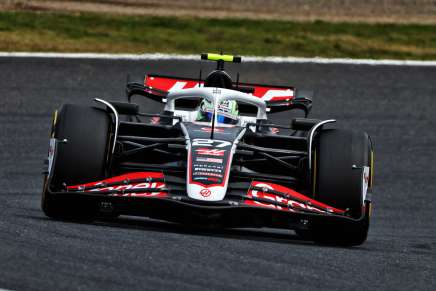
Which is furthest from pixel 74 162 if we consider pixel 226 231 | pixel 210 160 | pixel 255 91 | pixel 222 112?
pixel 255 91

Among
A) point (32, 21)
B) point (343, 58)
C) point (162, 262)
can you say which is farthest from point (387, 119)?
point (162, 262)

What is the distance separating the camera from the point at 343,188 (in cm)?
977

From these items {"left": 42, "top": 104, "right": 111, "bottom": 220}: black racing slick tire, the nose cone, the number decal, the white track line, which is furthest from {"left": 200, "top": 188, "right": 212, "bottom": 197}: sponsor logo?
the white track line

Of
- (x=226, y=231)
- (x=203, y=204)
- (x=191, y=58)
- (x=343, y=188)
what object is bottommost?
(x=226, y=231)

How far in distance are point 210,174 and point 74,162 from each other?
1.03m

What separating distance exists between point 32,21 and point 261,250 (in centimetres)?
1190

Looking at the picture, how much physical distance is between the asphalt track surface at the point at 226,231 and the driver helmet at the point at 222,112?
0.96 meters

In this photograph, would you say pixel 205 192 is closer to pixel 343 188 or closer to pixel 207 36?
pixel 343 188

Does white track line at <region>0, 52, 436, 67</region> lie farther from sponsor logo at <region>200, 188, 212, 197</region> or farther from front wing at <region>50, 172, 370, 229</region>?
sponsor logo at <region>200, 188, 212, 197</region>

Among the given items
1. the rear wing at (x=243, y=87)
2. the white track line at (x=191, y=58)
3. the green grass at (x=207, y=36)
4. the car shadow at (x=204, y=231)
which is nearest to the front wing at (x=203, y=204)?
the car shadow at (x=204, y=231)

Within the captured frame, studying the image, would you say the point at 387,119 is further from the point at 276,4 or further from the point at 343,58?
the point at 276,4

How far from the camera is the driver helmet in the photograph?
11.0m

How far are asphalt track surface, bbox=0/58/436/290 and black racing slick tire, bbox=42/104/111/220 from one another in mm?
185

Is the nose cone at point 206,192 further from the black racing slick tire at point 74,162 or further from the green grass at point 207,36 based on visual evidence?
the green grass at point 207,36
